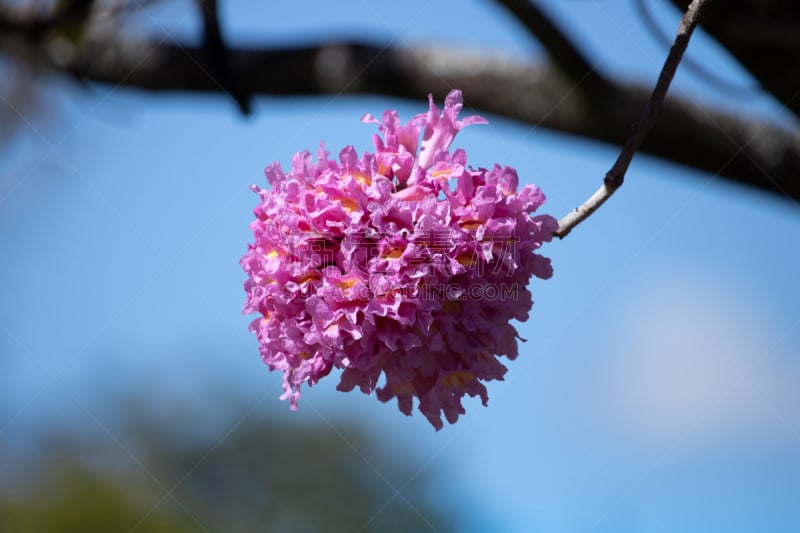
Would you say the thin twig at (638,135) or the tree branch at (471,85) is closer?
the thin twig at (638,135)

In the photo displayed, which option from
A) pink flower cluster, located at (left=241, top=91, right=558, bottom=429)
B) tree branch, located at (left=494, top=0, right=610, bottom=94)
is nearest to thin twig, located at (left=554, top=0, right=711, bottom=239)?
pink flower cluster, located at (left=241, top=91, right=558, bottom=429)

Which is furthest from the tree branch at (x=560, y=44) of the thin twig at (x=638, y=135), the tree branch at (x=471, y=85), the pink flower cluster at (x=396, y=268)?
the pink flower cluster at (x=396, y=268)

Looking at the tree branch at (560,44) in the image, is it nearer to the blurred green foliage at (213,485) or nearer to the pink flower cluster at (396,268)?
the pink flower cluster at (396,268)

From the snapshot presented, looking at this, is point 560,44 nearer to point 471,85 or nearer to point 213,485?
point 471,85

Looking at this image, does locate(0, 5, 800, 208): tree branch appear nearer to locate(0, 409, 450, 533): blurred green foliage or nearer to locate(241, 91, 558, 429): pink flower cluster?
locate(241, 91, 558, 429): pink flower cluster

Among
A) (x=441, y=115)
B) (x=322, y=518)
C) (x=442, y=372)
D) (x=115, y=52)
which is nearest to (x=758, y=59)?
(x=441, y=115)

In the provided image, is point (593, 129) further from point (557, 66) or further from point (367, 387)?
point (367, 387)
